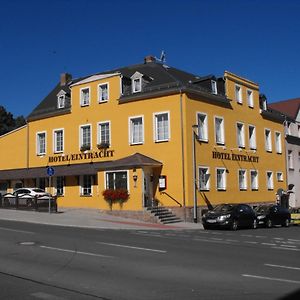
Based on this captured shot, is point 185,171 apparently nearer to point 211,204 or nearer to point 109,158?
point 211,204

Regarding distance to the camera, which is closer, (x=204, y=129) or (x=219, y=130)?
(x=204, y=129)

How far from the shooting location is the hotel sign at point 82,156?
121 feet

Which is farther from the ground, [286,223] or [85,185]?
[85,185]

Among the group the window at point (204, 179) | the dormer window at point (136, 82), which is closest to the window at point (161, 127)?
the dormer window at point (136, 82)

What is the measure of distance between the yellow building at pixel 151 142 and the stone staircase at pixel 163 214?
61cm

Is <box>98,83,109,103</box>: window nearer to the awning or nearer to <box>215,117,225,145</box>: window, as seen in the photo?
the awning

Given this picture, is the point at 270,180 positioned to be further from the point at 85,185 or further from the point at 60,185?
the point at 60,185

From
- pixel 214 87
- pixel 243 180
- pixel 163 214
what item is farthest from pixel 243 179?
pixel 163 214

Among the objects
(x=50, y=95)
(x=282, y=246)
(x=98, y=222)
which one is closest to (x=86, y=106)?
(x=50, y=95)

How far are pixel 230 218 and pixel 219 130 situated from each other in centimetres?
1138

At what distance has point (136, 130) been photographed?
3572 centimetres

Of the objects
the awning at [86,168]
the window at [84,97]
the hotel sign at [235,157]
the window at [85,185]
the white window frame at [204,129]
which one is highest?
the window at [84,97]

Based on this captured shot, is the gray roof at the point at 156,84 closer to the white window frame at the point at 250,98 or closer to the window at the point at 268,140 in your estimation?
the white window frame at the point at 250,98

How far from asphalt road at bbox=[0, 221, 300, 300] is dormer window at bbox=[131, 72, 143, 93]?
64.4 ft
